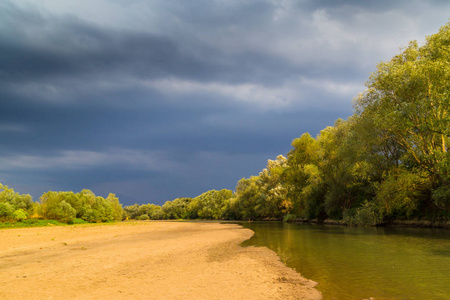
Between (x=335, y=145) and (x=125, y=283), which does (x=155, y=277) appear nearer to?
(x=125, y=283)

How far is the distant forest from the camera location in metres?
28.5

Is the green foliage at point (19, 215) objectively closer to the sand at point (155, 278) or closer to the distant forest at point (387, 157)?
the distant forest at point (387, 157)

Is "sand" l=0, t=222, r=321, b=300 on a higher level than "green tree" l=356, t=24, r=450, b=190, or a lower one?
lower

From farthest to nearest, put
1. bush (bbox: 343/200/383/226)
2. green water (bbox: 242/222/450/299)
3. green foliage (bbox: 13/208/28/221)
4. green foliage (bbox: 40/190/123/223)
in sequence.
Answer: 1. green foliage (bbox: 40/190/123/223)
2. green foliage (bbox: 13/208/28/221)
3. bush (bbox: 343/200/383/226)
4. green water (bbox: 242/222/450/299)

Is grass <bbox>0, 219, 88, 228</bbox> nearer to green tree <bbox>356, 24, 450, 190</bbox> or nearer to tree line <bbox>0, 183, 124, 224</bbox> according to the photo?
tree line <bbox>0, 183, 124, 224</bbox>

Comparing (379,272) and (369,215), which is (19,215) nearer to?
(369,215)

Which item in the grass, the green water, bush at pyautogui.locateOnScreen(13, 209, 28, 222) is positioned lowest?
the grass

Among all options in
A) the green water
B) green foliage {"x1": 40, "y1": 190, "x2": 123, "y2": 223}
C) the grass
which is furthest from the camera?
green foliage {"x1": 40, "y1": 190, "x2": 123, "y2": 223}

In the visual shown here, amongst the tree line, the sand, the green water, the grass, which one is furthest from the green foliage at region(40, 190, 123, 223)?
the green water

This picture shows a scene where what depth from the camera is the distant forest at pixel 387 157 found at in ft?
93.4

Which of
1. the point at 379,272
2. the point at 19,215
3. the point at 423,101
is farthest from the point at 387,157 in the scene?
the point at 19,215

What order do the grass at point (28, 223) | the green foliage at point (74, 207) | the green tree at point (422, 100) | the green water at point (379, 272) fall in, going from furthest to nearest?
the green foliage at point (74, 207)
the grass at point (28, 223)
the green tree at point (422, 100)
the green water at point (379, 272)

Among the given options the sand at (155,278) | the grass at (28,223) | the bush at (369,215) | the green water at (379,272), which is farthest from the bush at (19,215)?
the bush at (369,215)

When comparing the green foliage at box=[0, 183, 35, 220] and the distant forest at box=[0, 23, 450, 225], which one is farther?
the green foliage at box=[0, 183, 35, 220]
